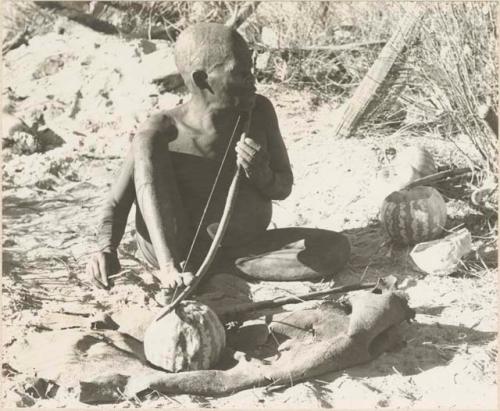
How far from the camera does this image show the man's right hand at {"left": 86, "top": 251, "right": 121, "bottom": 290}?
4508 mm

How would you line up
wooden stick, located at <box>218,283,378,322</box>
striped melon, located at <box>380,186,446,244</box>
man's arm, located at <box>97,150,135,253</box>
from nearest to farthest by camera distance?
wooden stick, located at <box>218,283,378,322</box> < man's arm, located at <box>97,150,135,253</box> < striped melon, located at <box>380,186,446,244</box>

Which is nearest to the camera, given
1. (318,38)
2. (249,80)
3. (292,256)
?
(249,80)

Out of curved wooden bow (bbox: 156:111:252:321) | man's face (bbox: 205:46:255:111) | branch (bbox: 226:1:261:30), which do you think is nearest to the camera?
curved wooden bow (bbox: 156:111:252:321)

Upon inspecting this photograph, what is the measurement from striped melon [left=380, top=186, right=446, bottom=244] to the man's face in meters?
1.20

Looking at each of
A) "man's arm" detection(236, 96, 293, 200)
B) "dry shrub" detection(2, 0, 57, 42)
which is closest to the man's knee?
"man's arm" detection(236, 96, 293, 200)

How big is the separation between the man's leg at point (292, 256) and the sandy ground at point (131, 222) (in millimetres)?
95

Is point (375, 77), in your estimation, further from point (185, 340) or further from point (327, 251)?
point (185, 340)

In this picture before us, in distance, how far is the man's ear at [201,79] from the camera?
4.38 m

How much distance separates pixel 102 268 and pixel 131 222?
132 centimetres

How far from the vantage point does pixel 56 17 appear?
909cm

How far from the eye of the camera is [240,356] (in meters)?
3.75

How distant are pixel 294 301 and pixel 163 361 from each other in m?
0.85

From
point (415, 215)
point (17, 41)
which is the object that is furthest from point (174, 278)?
point (17, 41)

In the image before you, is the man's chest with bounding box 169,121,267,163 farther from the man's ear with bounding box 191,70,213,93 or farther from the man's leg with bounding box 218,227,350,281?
the man's leg with bounding box 218,227,350,281
